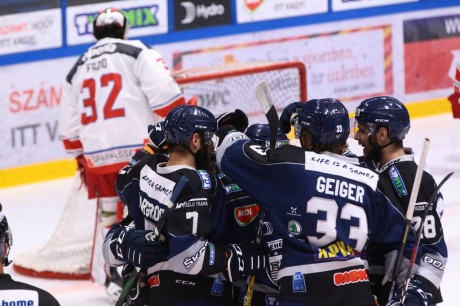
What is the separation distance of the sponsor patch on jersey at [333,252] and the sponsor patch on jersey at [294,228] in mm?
82

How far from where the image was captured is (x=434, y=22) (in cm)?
1164

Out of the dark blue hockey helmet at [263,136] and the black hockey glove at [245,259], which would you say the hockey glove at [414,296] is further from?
the dark blue hockey helmet at [263,136]

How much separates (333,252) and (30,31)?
19.4 feet

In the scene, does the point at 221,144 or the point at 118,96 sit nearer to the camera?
the point at 221,144

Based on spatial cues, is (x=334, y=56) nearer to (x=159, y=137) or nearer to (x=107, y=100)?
(x=107, y=100)

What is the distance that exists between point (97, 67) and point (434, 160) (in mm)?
4074

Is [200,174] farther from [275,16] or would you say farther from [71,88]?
[275,16]

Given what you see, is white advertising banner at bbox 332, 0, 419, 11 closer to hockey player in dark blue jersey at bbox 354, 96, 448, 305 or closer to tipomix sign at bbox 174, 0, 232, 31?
tipomix sign at bbox 174, 0, 232, 31

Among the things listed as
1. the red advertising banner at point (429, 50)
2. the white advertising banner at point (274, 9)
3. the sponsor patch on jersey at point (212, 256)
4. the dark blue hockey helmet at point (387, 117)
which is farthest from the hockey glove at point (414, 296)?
the red advertising banner at point (429, 50)

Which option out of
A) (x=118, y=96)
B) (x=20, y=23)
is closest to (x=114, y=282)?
(x=118, y=96)

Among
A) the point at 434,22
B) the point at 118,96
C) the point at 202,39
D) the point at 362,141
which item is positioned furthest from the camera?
the point at 434,22

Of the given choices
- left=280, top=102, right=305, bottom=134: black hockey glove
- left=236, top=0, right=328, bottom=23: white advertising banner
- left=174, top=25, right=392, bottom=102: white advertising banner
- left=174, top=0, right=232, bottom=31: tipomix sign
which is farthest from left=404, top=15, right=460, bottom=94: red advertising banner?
left=280, top=102, right=305, bottom=134: black hockey glove

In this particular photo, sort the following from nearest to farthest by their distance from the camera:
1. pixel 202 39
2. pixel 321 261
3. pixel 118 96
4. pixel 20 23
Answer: pixel 321 261 < pixel 118 96 < pixel 20 23 < pixel 202 39

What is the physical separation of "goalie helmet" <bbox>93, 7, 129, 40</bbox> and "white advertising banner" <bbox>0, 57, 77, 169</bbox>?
285 centimetres
